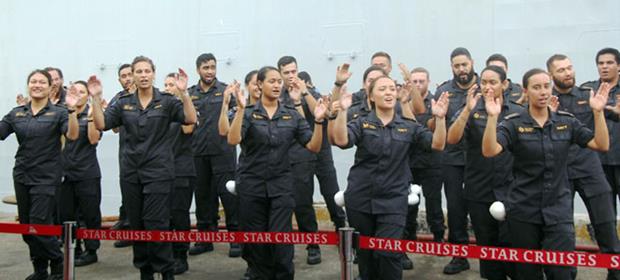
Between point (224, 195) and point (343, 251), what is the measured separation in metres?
2.42

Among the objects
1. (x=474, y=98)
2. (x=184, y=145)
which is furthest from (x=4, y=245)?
(x=474, y=98)

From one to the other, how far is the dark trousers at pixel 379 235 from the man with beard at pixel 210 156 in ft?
7.10

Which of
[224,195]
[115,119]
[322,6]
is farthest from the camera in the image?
[322,6]

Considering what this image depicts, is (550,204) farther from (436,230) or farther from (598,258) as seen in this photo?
(436,230)

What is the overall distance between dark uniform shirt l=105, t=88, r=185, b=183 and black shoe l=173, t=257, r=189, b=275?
44.9 inches

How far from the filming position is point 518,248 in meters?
3.76

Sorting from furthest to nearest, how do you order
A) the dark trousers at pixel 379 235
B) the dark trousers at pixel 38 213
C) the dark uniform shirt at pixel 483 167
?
the dark trousers at pixel 38 213 → the dark uniform shirt at pixel 483 167 → the dark trousers at pixel 379 235

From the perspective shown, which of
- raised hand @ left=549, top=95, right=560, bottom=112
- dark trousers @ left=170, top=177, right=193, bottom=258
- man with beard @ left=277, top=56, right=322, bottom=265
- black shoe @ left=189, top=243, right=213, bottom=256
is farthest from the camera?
black shoe @ left=189, top=243, right=213, bottom=256

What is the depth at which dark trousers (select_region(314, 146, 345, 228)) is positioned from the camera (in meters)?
6.06

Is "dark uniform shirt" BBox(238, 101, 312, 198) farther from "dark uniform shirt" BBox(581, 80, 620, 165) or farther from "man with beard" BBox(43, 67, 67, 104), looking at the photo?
"dark uniform shirt" BBox(581, 80, 620, 165)

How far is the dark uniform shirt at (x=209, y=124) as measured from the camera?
20.0ft

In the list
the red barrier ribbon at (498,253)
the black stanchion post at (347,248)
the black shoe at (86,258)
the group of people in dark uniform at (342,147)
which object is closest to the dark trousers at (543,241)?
the group of people in dark uniform at (342,147)

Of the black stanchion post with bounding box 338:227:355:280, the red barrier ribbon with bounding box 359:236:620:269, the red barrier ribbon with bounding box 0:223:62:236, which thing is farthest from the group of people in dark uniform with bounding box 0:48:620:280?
the red barrier ribbon with bounding box 0:223:62:236

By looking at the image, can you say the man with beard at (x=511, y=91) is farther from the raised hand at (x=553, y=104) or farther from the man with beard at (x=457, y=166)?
the raised hand at (x=553, y=104)
